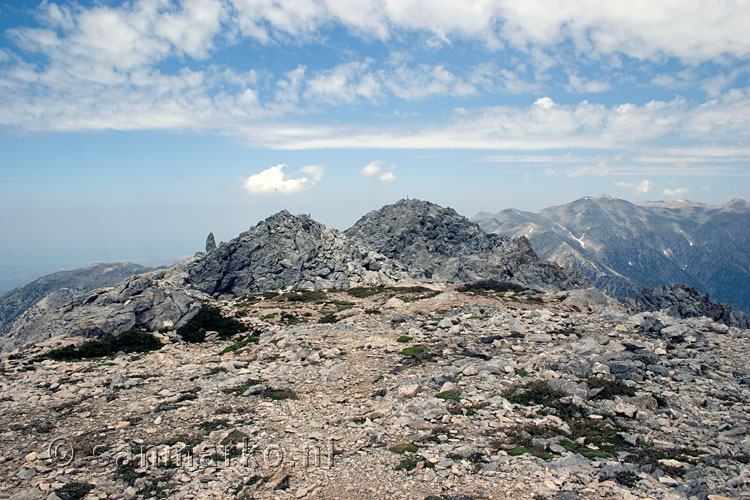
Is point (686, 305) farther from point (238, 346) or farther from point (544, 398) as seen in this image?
point (238, 346)

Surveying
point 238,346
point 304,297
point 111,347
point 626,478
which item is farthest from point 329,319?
point 626,478

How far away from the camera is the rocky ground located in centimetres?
1066

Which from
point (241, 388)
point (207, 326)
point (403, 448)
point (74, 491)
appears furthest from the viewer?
point (207, 326)

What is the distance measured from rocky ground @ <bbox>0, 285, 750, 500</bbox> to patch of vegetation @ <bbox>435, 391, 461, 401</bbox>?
87 mm

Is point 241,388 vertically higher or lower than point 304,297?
higher

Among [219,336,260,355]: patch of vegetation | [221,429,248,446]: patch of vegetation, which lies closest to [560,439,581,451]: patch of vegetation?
[221,429,248,446]: patch of vegetation

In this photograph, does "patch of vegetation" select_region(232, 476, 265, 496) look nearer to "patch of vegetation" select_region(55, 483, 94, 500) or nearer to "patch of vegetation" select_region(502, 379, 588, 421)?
"patch of vegetation" select_region(55, 483, 94, 500)

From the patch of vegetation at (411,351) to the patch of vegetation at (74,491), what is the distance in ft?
44.7

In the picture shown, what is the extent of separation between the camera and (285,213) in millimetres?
82812

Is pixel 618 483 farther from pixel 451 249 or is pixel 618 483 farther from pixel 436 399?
Answer: pixel 451 249

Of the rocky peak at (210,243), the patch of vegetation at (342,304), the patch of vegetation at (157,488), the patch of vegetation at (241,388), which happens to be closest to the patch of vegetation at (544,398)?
the patch of vegetation at (241,388)

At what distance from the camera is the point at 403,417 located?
14195 mm

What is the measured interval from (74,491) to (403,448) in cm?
838

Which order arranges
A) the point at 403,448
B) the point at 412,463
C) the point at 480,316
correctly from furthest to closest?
the point at 480,316
the point at 403,448
the point at 412,463
